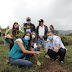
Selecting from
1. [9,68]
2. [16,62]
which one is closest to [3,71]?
[9,68]

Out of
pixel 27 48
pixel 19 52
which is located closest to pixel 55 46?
pixel 27 48

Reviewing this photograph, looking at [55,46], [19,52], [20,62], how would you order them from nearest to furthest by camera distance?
[20,62]
[19,52]
[55,46]

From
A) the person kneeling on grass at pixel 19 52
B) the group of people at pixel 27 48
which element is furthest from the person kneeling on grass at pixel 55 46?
the person kneeling on grass at pixel 19 52

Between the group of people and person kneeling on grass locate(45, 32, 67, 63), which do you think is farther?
person kneeling on grass locate(45, 32, 67, 63)

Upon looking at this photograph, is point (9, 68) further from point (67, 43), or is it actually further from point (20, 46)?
point (67, 43)

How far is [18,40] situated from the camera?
247 centimetres

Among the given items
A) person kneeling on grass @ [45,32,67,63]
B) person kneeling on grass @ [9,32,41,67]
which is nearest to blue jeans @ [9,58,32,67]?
person kneeling on grass @ [9,32,41,67]

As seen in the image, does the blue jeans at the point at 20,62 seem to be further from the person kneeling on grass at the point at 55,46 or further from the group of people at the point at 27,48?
the person kneeling on grass at the point at 55,46

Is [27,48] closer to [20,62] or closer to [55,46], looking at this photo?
[20,62]

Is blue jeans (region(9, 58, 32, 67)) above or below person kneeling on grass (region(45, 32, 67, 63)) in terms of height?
below

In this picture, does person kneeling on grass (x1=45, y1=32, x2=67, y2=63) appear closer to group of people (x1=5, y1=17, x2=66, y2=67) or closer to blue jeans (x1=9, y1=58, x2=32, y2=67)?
group of people (x1=5, y1=17, x2=66, y2=67)

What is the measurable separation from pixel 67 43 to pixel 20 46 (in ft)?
31.5

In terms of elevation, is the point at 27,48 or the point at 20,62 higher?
the point at 27,48

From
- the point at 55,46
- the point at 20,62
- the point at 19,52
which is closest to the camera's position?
the point at 20,62
